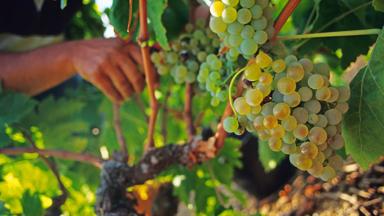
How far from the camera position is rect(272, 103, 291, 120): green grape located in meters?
0.52

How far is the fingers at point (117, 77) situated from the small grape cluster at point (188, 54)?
88mm

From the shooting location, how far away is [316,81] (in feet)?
1.73

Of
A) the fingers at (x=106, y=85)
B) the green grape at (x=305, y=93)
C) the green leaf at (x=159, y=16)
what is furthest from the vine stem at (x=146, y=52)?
the green grape at (x=305, y=93)

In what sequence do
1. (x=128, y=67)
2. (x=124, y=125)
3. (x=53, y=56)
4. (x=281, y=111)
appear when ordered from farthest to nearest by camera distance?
(x=124, y=125) → (x=53, y=56) → (x=128, y=67) → (x=281, y=111)

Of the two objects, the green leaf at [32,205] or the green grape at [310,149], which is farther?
the green leaf at [32,205]

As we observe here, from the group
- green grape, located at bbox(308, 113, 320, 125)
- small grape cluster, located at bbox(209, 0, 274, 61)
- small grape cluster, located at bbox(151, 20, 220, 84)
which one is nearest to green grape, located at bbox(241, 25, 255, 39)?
small grape cluster, located at bbox(209, 0, 274, 61)

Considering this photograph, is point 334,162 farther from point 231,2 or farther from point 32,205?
point 32,205

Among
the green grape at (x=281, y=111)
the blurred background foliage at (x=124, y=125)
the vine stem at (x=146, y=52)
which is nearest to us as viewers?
the green grape at (x=281, y=111)

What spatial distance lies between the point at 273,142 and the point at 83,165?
0.70 m

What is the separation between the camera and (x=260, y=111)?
542 millimetres

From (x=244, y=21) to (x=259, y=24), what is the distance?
18 millimetres

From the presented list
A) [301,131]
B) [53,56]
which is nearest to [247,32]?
[301,131]

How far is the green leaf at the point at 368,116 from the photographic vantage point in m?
0.55

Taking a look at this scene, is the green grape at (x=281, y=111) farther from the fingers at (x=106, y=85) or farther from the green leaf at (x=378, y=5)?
the fingers at (x=106, y=85)
